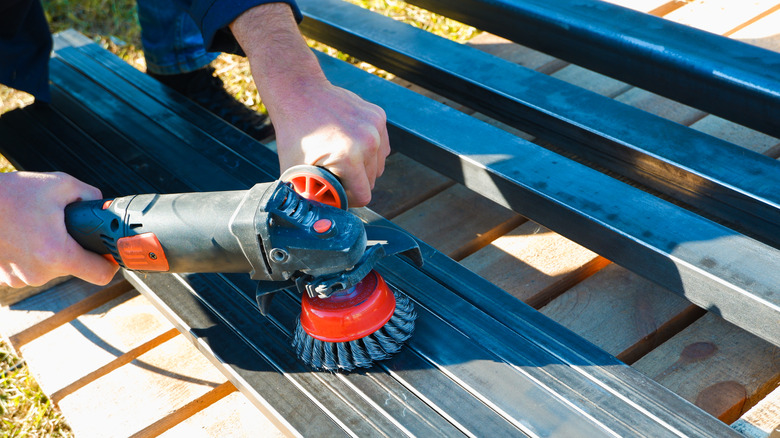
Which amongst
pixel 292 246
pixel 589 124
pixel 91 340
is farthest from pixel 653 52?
pixel 91 340

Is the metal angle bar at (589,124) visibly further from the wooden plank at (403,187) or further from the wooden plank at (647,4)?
the wooden plank at (647,4)

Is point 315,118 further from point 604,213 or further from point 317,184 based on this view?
point 604,213

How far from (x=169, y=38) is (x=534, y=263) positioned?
1.54 metres

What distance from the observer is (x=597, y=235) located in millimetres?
1522

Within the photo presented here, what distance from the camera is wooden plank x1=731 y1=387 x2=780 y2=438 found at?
1207 mm

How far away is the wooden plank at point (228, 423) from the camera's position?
4.77ft

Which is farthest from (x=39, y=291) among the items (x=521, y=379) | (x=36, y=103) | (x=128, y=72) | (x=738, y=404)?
(x=738, y=404)

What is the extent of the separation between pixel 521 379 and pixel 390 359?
25 centimetres

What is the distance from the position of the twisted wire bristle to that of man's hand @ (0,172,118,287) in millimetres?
483

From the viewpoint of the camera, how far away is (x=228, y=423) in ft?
4.85

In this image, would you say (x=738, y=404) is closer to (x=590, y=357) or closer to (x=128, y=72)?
(x=590, y=357)

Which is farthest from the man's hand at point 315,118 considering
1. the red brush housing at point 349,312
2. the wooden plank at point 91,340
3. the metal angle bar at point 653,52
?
the metal angle bar at point 653,52

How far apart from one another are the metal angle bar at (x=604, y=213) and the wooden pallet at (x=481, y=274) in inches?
5.1

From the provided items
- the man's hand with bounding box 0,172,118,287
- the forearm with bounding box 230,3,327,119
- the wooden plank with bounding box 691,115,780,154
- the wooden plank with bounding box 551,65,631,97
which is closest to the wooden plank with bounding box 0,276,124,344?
the man's hand with bounding box 0,172,118,287
